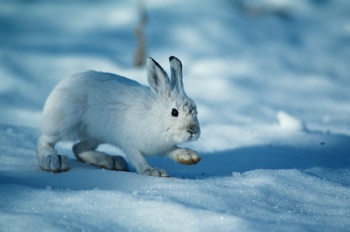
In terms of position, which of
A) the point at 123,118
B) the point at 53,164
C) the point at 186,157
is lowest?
the point at 53,164

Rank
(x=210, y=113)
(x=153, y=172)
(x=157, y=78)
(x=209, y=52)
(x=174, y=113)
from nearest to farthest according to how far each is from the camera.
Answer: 1. (x=153, y=172)
2. (x=174, y=113)
3. (x=157, y=78)
4. (x=210, y=113)
5. (x=209, y=52)

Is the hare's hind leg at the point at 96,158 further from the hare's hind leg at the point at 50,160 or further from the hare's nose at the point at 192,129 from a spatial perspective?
the hare's nose at the point at 192,129

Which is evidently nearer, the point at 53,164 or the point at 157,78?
the point at 53,164

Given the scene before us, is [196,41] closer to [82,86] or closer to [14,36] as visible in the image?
[14,36]

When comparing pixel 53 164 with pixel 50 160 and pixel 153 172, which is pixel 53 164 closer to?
pixel 50 160

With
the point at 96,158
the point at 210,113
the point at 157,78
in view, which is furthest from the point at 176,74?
the point at 210,113

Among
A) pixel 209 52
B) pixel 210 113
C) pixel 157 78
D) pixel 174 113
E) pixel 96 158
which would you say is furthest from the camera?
pixel 209 52

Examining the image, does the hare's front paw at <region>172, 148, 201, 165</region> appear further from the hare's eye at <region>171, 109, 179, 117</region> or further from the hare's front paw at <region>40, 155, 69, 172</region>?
the hare's front paw at <region>40, 155, 69, 172</region>

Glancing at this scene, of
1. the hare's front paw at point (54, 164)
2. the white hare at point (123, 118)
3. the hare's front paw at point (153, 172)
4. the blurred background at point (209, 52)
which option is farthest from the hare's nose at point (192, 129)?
the blurred background at point (209, 52)
